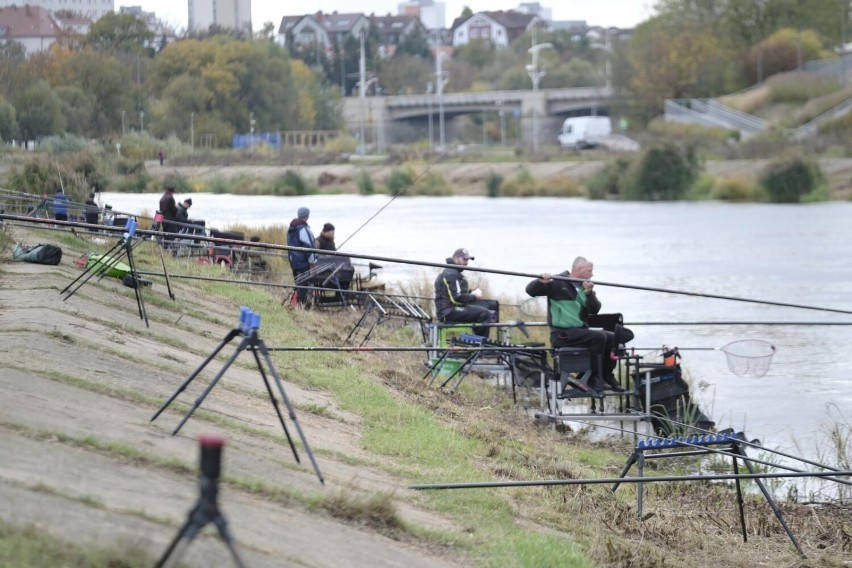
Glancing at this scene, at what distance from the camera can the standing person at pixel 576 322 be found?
501 inches

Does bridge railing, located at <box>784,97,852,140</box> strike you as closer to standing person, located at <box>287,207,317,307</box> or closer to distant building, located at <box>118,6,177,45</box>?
distant building, located at <box>118,6,177,45</box>

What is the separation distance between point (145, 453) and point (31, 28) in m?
23.0

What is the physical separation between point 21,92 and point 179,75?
3555 millimetres

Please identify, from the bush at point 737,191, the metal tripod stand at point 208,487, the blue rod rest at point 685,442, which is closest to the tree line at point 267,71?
the bush at point 737,191

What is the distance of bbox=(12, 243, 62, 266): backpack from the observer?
14.7m

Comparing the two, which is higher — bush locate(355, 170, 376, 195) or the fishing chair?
the fishing chair

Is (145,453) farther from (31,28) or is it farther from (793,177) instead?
(793,177)

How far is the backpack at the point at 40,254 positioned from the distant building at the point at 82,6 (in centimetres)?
1453

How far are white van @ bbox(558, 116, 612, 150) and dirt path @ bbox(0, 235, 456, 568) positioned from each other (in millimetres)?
64932

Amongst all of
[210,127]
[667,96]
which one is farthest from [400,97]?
[210,127]

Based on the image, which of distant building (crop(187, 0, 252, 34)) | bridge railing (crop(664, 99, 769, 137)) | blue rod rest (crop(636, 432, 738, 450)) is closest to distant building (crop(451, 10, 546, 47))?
bridge railing (crop(664, 99, 769, 137))

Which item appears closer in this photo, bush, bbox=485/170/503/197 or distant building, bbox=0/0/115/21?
distant building, bbox=0/0/115/21

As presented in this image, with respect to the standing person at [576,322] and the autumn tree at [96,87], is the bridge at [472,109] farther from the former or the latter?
the standing person at [576,322]

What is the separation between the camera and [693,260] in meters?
33.6
